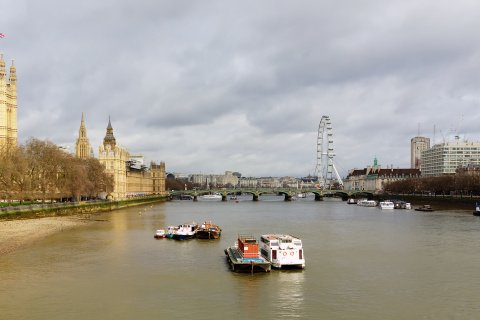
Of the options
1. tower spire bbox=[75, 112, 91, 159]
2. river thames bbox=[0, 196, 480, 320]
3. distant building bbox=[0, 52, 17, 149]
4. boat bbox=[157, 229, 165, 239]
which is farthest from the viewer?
tower spire bbox=[75, 112, 91, 159]

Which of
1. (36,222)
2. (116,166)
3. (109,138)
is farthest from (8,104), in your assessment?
(109,138)

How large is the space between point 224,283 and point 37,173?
5628cm

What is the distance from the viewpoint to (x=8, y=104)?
110 m

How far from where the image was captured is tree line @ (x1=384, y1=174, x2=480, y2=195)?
401 feet

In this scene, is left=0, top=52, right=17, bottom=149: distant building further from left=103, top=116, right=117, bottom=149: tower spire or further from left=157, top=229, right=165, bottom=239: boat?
left=157, top=229, right=165, bottom=239: boat

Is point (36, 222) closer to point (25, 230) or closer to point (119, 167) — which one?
point (25, 230)

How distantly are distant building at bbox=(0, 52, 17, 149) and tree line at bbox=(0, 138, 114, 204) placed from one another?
27923 millimetres

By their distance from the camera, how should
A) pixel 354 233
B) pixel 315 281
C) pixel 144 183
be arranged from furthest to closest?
pixel 144 183
pixel 354 233
pixel 315 281

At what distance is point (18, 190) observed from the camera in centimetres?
6969

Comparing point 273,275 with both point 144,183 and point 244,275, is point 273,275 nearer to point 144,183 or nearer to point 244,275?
point 244,275

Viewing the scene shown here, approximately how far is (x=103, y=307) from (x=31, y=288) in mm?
6389

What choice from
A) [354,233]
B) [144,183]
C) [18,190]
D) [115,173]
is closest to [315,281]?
[354,233]

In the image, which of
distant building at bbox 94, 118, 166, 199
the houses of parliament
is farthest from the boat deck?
distant building at bbox 94, 118, 166, 199

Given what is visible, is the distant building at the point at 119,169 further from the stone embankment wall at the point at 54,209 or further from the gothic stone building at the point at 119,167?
the stone embankment wall at the point at 54,209
